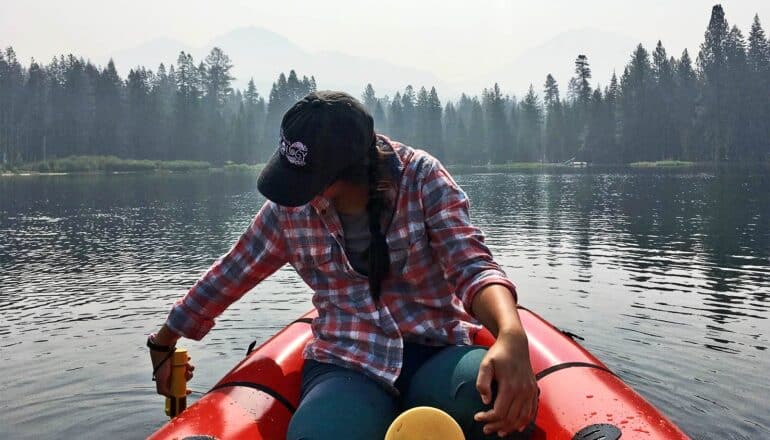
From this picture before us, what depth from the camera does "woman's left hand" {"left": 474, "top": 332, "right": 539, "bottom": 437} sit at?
1.94 meters

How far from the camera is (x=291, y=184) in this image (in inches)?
95.1

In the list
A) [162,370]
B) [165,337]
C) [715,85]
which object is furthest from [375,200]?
[715,85]

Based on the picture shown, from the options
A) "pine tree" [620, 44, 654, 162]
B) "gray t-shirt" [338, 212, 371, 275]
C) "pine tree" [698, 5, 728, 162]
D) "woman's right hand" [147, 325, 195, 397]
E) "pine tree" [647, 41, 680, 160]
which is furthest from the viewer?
"pine tree" [620, 44, 654, 162]

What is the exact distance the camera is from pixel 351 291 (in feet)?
8.57

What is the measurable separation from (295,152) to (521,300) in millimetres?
9436

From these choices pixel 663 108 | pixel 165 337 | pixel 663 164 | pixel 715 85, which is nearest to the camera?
pixel 165 337

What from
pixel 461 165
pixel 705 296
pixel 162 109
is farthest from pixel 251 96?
pixel 705 296

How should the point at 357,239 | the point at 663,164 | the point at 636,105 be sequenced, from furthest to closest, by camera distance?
the point at 636,105, the point at 663,164, the point at 357,239

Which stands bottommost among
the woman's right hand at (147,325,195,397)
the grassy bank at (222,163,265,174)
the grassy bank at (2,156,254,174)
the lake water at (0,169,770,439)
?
the lake water at (0,169,770,439)

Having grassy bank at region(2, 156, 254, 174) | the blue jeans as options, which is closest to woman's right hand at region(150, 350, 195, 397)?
the blue jeans

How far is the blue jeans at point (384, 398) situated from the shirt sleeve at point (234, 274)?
65 cm

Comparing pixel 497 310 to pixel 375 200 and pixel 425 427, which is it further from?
pixel 375 200

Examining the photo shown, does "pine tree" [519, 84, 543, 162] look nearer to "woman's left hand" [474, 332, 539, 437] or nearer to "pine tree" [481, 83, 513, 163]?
"pine tree" [481, 83, 513, 163]

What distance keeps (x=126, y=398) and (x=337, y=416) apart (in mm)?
5407
